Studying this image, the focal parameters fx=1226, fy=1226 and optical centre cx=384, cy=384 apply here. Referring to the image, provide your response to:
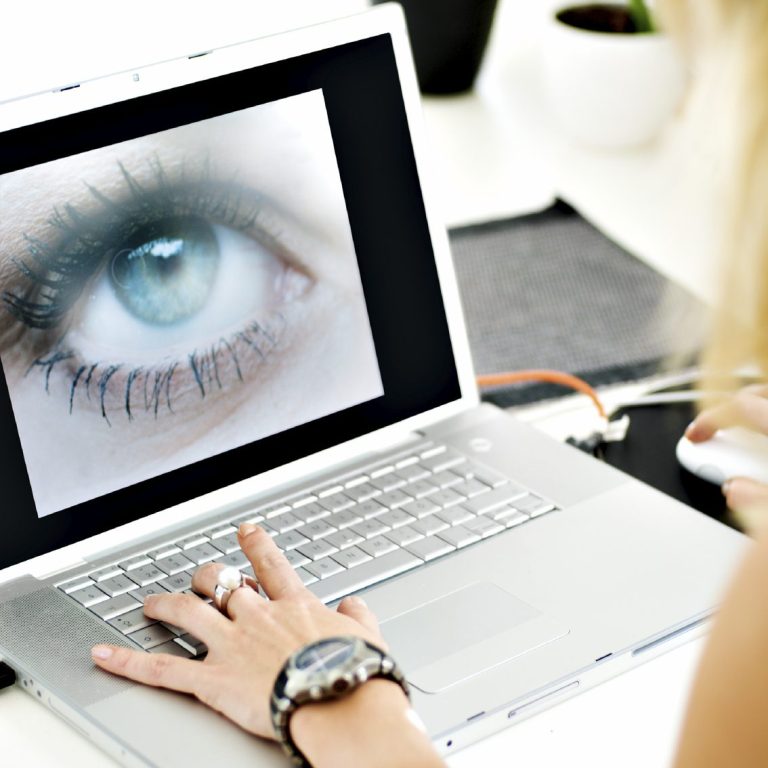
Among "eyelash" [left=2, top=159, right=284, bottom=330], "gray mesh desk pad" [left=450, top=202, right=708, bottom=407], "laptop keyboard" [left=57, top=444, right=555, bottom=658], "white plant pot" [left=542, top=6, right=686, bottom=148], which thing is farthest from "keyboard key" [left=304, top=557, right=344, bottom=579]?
"white plant pot" [left=542, top=6, right=686, bottom=148]

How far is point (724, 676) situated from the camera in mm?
480

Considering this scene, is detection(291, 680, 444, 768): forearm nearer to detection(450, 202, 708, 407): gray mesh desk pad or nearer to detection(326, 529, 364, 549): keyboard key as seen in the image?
detection(326, 529, 364, 549): keyboard key

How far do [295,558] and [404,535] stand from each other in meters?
0.07

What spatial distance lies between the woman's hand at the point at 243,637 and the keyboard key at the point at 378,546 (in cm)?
7

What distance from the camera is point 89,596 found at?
70cm

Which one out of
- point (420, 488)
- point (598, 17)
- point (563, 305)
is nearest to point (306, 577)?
point (420, 488)

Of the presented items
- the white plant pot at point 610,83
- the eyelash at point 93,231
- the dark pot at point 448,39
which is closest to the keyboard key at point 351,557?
the eyelash at point 93,231

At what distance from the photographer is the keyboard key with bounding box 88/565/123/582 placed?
28.0 inches

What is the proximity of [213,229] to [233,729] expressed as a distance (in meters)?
0.30

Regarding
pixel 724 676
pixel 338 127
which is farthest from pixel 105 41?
pixel 724 676

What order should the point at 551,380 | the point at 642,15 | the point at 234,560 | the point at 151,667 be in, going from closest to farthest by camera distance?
the point at 151,667
the point at 234,560
the point at 551,380
the point at 642,15

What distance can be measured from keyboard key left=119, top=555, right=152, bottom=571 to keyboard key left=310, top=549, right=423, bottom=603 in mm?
104

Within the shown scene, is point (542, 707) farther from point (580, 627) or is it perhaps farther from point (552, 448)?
point (552, 448)

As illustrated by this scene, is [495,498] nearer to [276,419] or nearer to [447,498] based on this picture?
[447,498]
